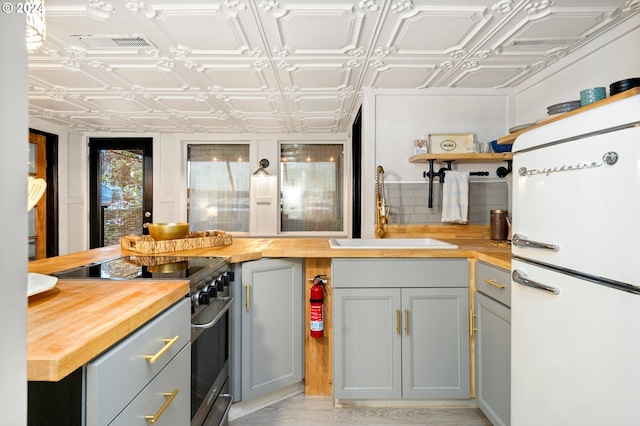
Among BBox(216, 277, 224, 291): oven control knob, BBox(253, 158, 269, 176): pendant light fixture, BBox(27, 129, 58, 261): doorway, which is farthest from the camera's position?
BBox(253, 158, 269, 176): pendant light fixture

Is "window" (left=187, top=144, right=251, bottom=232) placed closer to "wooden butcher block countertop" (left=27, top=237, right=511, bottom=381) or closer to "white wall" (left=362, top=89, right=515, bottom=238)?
"white wall" (left=362, top=89, right=515, bottom=238)

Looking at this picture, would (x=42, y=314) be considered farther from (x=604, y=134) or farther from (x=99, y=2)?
(x=99, y=2)

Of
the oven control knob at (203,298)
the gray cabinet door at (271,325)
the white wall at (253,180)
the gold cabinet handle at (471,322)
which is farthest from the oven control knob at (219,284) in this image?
the white wall at (253,180)

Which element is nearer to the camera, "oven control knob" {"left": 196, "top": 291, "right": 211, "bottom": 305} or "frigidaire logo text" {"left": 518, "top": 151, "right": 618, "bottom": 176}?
"frigidaire logo text" {"left": 518, "top": 151, "right": 618, "bottom": 176}

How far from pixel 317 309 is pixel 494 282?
96 centimetres

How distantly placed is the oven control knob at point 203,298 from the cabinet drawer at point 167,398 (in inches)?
7.2

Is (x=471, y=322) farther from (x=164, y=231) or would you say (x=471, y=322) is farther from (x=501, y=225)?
(x=164, y=231)

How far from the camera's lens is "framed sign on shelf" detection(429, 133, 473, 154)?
2.85m

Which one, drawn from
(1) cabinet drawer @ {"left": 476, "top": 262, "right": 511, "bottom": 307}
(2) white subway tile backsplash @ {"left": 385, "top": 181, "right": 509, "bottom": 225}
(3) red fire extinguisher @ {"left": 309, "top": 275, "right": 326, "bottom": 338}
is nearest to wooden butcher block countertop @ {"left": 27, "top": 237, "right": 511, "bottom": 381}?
(3) red fire extinguisher @ {"left": 309, "top": 275, "right": 326, "bottom": 338}

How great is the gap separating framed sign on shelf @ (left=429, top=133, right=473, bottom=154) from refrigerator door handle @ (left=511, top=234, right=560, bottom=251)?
1.76 meters

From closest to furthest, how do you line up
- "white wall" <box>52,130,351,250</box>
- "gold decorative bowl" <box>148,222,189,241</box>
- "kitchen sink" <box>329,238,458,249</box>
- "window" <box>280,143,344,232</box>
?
"gold decorative bowl" <box>148,222,189,241</box> < "kitchen sink" <box>329,238,458,249</box> < "white wall" <box>52,130,351,250</box> < "window" <box>280,143,344,232</box>

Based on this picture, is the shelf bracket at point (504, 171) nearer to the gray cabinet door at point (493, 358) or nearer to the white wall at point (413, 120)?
the white wall at point (413, 120)

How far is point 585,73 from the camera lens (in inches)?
84.3

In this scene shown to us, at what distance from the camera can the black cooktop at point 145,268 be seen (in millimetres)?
1145
